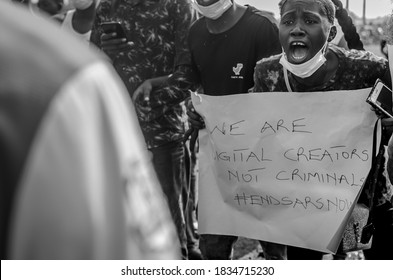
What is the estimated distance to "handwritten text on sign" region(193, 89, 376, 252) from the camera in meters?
3.27

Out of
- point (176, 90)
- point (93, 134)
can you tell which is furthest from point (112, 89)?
point (176, 90)

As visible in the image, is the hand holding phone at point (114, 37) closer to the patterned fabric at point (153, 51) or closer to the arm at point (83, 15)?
the patterned fabric at point (153, 51)

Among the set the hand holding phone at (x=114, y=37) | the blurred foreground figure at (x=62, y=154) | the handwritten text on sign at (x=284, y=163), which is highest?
the blurred foreground figure at (x=62, y=154)

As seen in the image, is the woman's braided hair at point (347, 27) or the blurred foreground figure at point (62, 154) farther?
the woman's braided hair at point (347, 27)

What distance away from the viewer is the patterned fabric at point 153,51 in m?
4.16

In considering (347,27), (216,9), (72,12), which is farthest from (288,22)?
(72,12)

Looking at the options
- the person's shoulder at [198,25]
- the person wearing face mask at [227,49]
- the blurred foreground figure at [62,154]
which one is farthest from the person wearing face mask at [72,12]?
the blurred foreground figure at [62,154]

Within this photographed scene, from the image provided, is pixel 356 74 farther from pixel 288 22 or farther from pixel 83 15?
pixel 83 15

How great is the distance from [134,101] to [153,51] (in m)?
0.31

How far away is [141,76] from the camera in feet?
13.8

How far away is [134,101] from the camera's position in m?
4.11

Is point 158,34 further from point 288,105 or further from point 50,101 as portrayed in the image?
point 50,101

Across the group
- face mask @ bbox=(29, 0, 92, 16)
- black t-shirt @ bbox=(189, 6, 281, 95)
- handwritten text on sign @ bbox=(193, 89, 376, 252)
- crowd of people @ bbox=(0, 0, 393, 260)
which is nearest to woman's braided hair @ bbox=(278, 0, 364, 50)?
crowd of people @ bbox=(0, 0, 393, 260)
